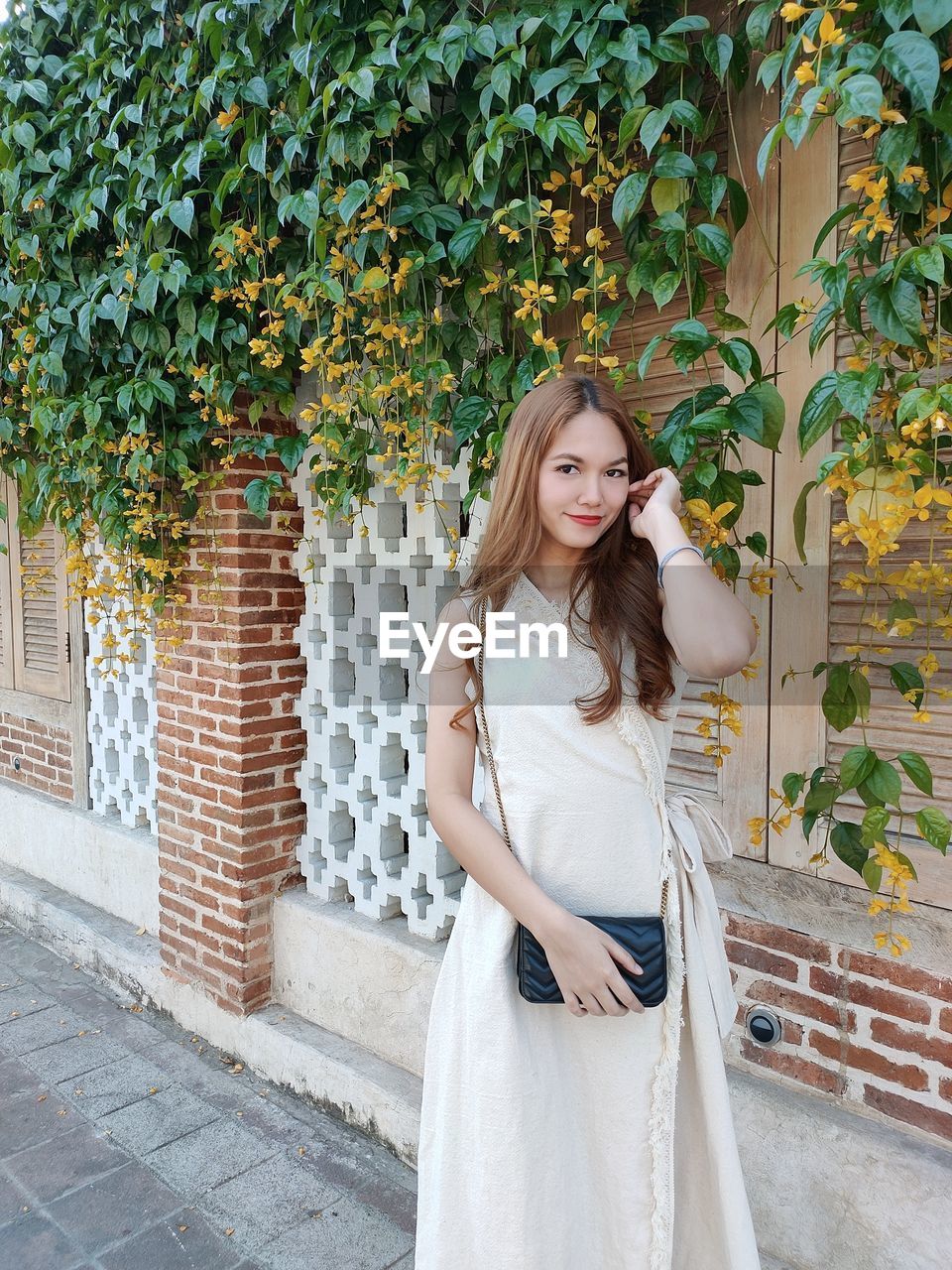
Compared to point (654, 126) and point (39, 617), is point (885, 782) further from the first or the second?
point (39, 617)

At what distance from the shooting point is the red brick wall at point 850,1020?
6.66 ft

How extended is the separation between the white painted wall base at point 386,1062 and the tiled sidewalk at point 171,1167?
0.12 m

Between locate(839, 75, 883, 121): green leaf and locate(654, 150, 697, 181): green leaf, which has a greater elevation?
locate(654, 150, 697, 181): green leaf

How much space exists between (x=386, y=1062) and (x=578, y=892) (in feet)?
6.09

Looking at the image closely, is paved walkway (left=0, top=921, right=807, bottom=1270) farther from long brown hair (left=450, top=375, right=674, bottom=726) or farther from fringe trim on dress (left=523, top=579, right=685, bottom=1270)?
long brown hair (left=450, top=375, right=674, bottom=726)

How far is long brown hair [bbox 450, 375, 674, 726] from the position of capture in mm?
1618

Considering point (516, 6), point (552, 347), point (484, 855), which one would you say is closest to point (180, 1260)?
point (484, 855)

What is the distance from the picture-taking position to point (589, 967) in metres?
1.50

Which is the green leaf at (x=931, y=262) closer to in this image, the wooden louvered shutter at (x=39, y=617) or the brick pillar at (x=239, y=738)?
the brick pillar at (x=239, y=738)

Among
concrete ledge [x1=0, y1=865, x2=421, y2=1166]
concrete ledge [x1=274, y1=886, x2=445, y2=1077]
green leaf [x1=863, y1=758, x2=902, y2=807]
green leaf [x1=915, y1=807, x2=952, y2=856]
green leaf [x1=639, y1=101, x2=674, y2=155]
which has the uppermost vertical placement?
green leaf [x1=639, y1=101, x2=674, y2=155]

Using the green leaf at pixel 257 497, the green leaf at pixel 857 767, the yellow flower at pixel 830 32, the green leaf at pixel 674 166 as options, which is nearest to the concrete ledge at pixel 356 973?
the green leaf at pixel 257 497

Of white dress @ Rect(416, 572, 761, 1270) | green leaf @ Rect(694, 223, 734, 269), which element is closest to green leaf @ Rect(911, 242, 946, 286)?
green leaf @ Rect(694, 223, 734, 269)

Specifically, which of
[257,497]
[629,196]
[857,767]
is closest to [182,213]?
[257,497]

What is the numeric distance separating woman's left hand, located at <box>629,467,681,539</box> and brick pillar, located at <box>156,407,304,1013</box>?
1.89 m
